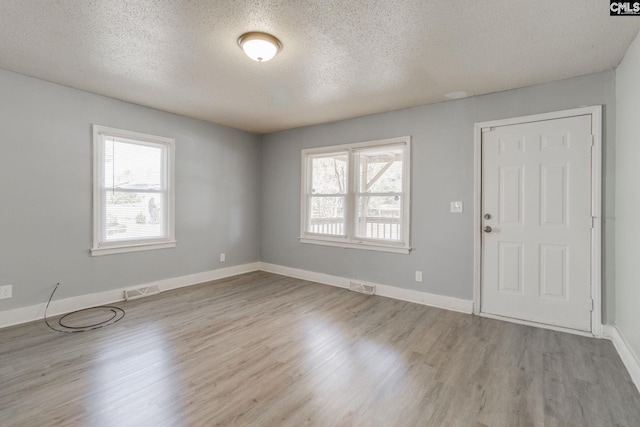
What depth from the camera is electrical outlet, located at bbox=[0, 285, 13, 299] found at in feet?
9.78

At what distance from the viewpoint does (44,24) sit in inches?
87.2

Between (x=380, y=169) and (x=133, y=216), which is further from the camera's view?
(x=380, y=169)

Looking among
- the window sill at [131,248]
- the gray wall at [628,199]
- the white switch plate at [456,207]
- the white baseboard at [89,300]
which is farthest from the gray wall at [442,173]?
the window sill at [131,248]

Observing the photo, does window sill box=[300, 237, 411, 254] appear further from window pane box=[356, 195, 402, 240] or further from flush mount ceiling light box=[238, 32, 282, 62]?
flush mount ceiling light box=[238, 32, 282, 62]

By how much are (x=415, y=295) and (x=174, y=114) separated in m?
4.14

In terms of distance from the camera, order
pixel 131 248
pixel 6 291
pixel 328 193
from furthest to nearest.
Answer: pixel 328 193, pixel 131 248, pixel 6 291

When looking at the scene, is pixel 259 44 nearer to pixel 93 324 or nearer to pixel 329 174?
pixel 329 174

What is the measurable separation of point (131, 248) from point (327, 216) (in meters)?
2.76

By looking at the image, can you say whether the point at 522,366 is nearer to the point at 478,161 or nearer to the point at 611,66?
the point at 478,161

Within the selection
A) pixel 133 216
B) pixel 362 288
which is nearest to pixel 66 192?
pixel 133 216

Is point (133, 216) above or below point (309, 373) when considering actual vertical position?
above

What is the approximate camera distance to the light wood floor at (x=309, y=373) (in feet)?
5.90

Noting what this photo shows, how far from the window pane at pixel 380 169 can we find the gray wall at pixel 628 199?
2115mm

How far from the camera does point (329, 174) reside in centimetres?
489
